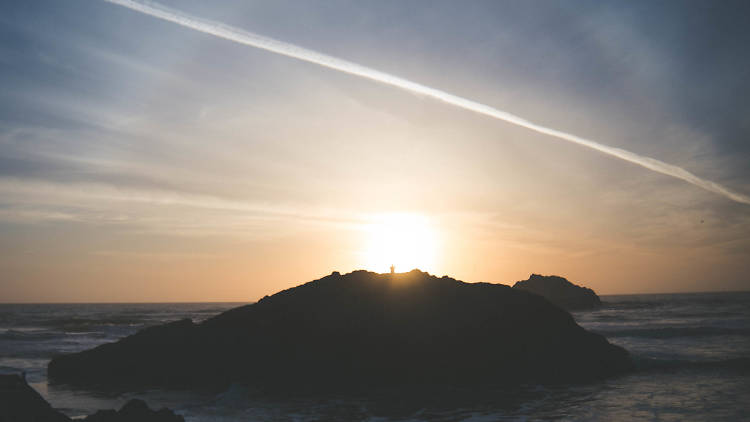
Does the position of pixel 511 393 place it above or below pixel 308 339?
below

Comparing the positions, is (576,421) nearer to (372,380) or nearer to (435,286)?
(372,380)

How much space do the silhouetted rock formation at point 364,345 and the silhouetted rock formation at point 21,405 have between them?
9.60 m

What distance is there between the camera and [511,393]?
17266 millimetres

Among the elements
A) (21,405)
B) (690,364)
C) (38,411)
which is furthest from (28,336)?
(690,364)

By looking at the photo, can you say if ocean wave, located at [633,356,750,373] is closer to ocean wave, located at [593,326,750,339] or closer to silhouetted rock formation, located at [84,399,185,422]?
ocean wave, located at [593,326,750,339]

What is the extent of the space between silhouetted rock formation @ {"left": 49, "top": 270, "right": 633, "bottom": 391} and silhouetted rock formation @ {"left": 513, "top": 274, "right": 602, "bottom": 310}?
115m

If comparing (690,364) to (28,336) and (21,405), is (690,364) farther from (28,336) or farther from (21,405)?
(28,336)

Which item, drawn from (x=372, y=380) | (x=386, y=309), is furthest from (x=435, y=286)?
(x=372, y=380)

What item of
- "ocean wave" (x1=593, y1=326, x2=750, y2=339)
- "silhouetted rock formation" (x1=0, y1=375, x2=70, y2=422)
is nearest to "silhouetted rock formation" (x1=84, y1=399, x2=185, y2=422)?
"silhouetted rock formation" (x1=0, y1=375, x2=70, y2=422)

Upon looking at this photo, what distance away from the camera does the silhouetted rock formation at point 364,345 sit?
20000mm

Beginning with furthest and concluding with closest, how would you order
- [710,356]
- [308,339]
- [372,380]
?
[710,356]
[308,339]
[372,380]

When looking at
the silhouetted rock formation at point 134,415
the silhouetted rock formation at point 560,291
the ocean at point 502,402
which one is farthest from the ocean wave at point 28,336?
the silhouetted rock formation at point 560,291

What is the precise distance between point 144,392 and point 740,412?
2075 centimetres

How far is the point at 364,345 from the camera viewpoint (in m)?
20.7
